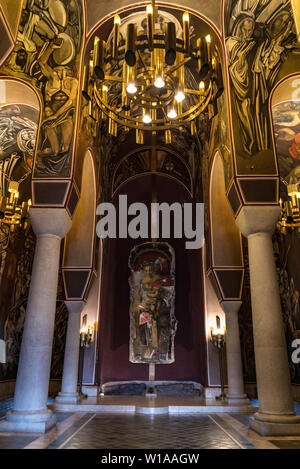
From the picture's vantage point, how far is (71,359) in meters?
9.62

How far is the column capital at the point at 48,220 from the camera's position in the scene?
6.77 metres

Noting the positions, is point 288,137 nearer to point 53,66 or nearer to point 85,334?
point 53,66

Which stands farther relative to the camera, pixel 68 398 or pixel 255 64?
pixel 68 398

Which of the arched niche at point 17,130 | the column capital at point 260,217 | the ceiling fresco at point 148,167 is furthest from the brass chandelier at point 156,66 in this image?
the ceiling fresco at point 148,167

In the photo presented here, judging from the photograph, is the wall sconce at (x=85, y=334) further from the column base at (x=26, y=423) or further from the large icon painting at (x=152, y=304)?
the column base at (x=26, y=423)

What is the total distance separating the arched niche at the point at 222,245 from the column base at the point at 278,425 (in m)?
4.43

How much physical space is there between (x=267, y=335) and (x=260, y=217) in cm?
212

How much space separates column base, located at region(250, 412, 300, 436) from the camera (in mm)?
5457

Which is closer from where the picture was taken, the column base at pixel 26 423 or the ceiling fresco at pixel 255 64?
the column base at pixel 26 423

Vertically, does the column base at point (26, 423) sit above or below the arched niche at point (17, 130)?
below

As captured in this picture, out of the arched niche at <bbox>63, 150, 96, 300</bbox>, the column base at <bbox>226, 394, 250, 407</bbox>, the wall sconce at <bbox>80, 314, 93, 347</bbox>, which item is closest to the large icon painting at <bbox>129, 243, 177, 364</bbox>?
the wall sconce at <bbox>80, 314, 93, 347</bbox>

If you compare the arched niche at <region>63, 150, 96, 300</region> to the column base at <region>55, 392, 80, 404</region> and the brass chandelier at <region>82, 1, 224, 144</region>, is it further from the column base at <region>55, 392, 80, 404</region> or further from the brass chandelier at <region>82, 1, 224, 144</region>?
the brass chandelier at <region>82, 1, 224, 144</region>

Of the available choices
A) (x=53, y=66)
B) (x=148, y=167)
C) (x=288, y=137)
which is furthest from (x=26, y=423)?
(x=148, y=167)

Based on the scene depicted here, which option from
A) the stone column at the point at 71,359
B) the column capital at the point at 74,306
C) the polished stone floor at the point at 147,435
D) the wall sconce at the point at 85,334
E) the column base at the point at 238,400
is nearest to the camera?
the polished stone floor at the point at 147,435
